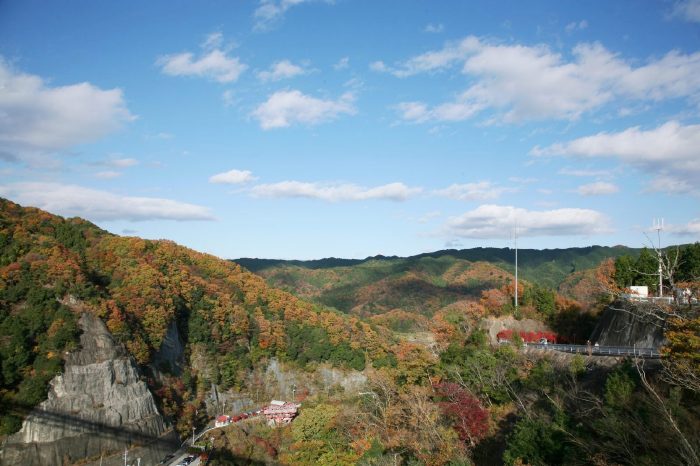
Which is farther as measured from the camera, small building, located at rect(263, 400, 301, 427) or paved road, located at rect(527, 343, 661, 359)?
small building, located at rect(263, 400, 301, 427)

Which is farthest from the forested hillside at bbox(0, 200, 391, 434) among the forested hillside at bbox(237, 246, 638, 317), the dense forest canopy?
the forested hillside at bbox(237, 246, 638, 317)

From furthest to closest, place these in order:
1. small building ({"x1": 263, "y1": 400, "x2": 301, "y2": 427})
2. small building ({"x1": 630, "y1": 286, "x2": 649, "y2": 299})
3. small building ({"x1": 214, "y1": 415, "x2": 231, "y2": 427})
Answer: small building ({"x1": 214, "y1": 415, "x2": 231, "y2": 427}), small building ({"x1": 263, "y1": 400, "x2": 301, "y2": 427}), small building ({"x1": 630, "y1": 286, "x2": 649, "y2": 299})

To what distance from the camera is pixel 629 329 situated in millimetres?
30094

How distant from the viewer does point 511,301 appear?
46.9 m

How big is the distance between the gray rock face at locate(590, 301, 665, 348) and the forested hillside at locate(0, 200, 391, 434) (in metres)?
41.1

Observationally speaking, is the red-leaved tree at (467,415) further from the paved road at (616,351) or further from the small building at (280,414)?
the small building at (280,414)

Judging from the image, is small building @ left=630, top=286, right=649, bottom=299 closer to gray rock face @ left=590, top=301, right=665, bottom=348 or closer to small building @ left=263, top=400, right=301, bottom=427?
gray rock face @ left=590, top=301, right=665, bottom=348

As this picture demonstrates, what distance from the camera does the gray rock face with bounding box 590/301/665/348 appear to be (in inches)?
1067

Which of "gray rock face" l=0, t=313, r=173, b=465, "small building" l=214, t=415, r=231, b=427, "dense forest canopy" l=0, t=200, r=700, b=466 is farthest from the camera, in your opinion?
"small building" l=214, t=415, r=231, b=427

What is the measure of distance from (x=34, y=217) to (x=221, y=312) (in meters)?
26.8

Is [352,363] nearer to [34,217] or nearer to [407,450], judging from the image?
[407,450]

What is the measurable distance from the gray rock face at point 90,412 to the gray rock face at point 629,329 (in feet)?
127

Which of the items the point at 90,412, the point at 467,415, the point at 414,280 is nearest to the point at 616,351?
the point at 467,415

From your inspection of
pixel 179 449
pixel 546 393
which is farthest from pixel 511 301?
pixel 179 449
